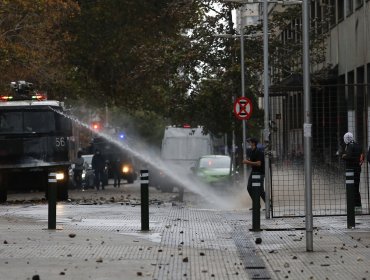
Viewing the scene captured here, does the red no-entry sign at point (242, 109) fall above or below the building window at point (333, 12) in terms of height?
below

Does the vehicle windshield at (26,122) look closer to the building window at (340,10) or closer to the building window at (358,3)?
the building window at (358,3)

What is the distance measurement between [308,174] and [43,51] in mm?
26984

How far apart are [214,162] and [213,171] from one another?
81 cm

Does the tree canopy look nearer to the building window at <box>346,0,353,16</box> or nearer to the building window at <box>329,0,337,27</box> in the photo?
the building window at <box>329,0,337,27</box>

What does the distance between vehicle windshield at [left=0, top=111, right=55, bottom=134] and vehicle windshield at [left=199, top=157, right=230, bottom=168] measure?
34.0ft

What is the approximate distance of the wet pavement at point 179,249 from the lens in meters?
12.9

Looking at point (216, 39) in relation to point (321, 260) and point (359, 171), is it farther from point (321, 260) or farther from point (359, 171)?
point (321, 260)

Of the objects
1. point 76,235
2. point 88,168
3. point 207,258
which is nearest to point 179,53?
point 88,168

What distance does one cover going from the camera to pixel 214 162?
40938 mm

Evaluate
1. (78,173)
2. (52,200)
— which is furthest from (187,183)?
(52,200)

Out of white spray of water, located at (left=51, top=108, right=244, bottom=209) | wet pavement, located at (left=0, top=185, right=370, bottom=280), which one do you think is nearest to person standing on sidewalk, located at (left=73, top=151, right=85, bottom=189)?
white spray of water, located at (left=51, top=108, right=244, bottom=209)

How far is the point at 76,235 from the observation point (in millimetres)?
17594

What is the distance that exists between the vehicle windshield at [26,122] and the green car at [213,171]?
990 centimetres

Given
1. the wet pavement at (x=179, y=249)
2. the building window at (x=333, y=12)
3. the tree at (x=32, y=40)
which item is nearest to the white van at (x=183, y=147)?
the tree at (x=32, y=40)
